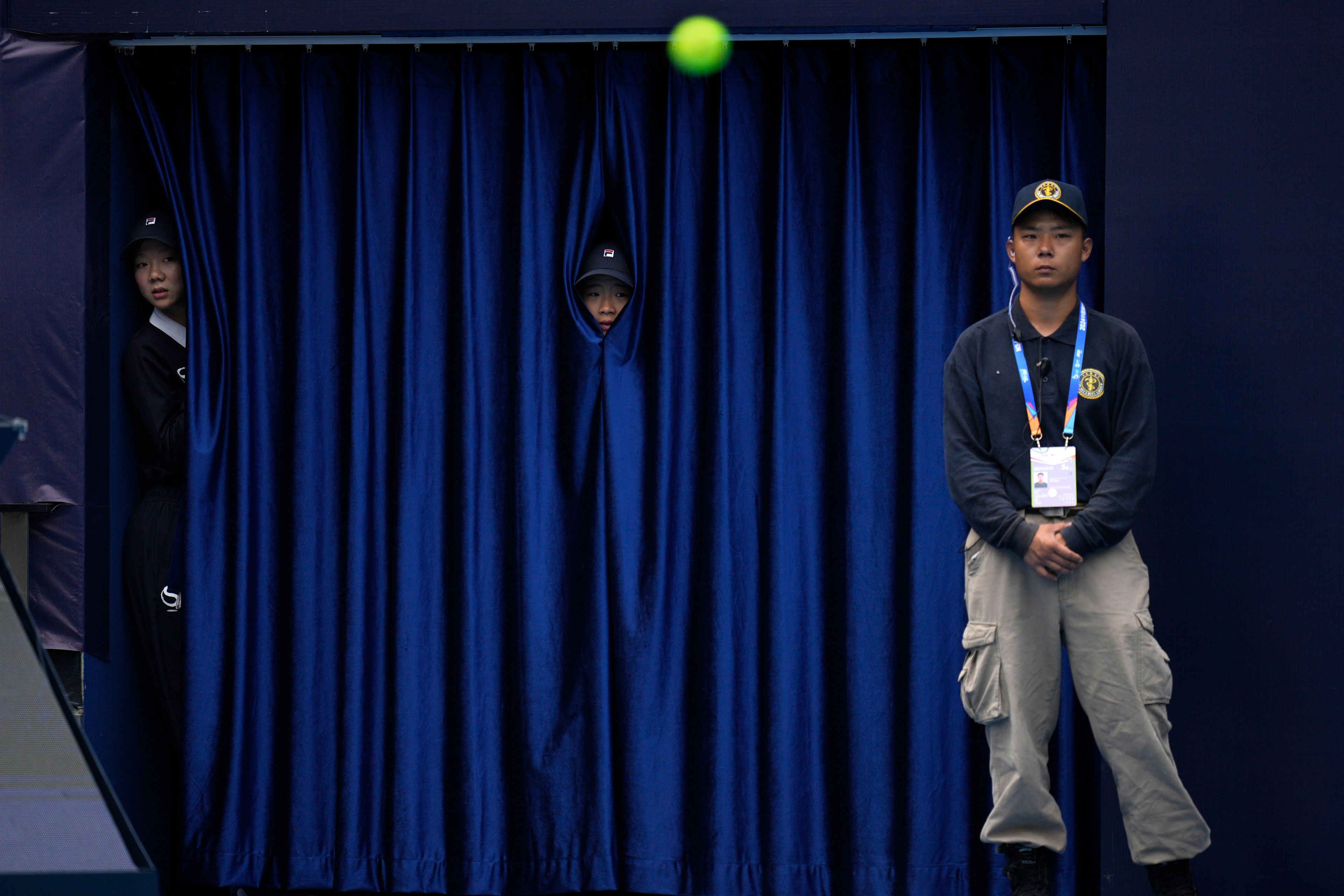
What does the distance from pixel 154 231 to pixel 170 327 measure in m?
0.28

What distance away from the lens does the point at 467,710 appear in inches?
131

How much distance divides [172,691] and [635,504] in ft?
4.76

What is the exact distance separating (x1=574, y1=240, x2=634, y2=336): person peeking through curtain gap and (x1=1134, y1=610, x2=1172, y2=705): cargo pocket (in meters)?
1.62

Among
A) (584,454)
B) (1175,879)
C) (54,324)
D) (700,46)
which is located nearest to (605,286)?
(584,454)

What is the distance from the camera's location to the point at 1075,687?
2801 millimetres

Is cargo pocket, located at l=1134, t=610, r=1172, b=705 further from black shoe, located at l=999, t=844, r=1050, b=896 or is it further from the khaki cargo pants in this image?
black shoe, located at l=999, t=844, r=1050, b=896

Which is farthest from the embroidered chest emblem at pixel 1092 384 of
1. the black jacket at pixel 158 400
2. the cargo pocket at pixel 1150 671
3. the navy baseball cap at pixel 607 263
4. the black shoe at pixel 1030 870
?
the black jacket at pixel 158 400

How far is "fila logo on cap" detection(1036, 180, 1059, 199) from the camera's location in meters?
2.79

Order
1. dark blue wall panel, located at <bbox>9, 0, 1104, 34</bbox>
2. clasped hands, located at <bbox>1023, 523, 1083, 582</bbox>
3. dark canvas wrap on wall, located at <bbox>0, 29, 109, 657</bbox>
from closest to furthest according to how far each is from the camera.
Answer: clasped hands, located at <bbox>1023, 523, 1083, 582</bbox>, dark blue wall panel, located at <bbox>9, 0, 1104, 34</bbox>, dark canvas wrap on wall, located at <bbox>0, 29, 109, 657</bbox>

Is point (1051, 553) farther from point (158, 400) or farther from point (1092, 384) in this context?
point (158, 400)

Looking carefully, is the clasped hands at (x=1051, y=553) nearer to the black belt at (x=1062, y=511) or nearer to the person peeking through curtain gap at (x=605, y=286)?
the black belt at (x=1062, y=511)

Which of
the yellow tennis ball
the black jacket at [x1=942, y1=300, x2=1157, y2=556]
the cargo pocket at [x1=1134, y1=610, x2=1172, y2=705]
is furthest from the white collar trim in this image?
the cargo pocket at [x1=1134, y1=610, x2=1172, y2=705]

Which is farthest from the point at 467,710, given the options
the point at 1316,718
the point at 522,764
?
the point at 1316,718

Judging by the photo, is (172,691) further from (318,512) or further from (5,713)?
(5,713)
